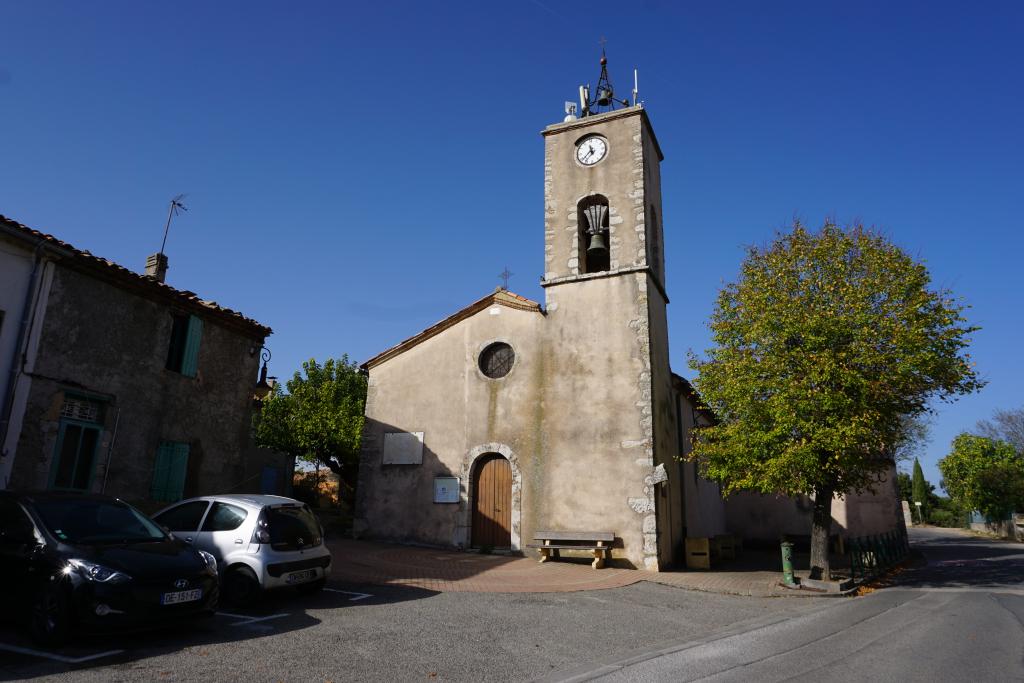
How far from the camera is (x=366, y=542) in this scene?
16.5 meters

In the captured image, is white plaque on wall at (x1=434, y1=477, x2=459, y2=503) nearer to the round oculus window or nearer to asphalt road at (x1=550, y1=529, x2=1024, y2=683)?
the round oculus window

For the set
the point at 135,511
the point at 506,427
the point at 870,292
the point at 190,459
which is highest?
the point at 870,292

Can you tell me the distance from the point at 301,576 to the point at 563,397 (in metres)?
8.76

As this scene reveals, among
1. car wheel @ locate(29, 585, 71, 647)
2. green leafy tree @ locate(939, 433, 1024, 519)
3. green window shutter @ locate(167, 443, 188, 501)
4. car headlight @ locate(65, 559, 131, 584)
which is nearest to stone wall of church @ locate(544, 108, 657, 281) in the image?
green window shutter @ locate(167, 443, 188, 501)

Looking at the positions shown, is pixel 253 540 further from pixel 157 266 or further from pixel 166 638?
pixel 157 266

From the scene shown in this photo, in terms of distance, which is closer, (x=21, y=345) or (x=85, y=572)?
(x=85, y=572)

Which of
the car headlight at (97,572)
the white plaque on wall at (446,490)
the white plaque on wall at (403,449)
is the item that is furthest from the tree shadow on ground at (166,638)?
the white plaque on wall at (403,449)

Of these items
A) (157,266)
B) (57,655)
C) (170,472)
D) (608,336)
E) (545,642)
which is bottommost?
(545,642)

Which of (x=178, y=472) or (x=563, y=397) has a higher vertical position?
(x=563, y=397)

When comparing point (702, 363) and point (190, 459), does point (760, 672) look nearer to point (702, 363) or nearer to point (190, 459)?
point (702, 363)

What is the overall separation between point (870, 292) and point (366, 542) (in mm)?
13589

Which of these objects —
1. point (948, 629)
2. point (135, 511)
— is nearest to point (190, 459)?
point (135, 511)

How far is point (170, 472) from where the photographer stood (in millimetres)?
13023

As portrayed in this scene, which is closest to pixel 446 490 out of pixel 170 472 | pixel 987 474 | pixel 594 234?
pixel 170 472
